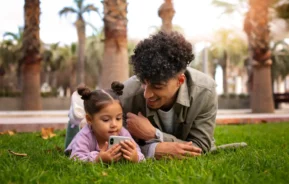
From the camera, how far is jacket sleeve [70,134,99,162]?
351 centimetres

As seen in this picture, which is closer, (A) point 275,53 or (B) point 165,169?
(B) point 165,169

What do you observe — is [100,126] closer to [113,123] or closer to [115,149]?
[113,123]

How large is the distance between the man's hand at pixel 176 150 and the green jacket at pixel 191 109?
15 cm

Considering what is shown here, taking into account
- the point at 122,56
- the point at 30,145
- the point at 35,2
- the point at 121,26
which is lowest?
the point at 30,145

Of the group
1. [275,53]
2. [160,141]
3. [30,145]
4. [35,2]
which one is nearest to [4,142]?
[30,145]

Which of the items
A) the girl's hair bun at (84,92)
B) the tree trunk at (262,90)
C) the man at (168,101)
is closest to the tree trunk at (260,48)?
the tree trunk at (262,90)

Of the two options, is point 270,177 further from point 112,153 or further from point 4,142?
point 4,142

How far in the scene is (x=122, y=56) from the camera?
1026 centimetres

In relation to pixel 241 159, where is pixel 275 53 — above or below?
above

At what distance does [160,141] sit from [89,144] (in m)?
0.64

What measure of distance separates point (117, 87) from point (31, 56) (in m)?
14.1

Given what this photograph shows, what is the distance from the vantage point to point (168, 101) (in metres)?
3.83

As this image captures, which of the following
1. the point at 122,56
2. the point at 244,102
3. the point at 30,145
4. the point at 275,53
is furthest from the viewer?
the point at 275,53

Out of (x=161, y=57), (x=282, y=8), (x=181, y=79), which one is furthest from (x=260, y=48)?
(x=161, y=57)
